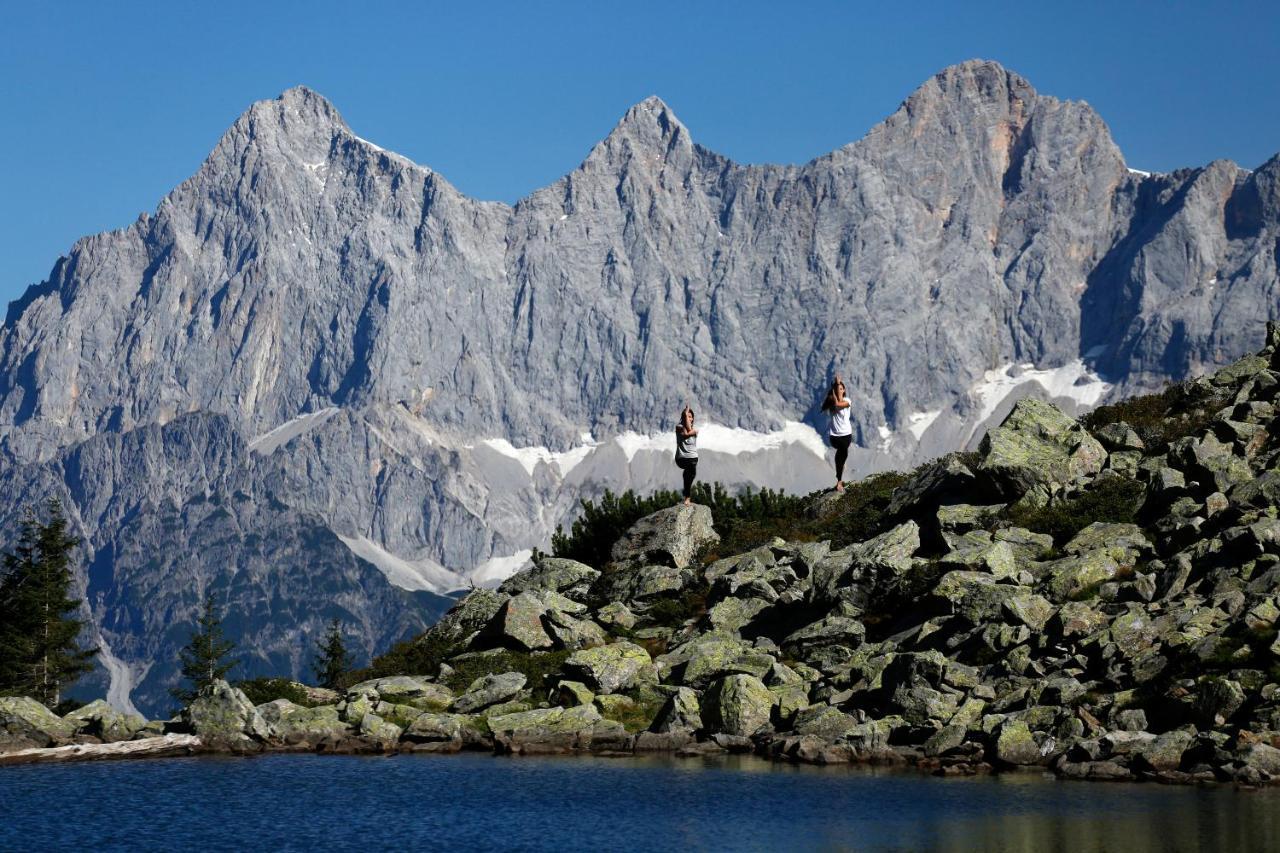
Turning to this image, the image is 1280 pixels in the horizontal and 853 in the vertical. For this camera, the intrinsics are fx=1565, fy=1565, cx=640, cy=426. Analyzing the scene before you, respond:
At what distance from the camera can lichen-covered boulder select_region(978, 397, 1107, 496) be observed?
6012 cm

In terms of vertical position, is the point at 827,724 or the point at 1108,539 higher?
the point at 1108,539

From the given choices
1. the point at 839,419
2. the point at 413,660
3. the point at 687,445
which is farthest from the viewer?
the point at 413,660

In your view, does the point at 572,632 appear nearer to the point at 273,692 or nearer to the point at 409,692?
the point at 409,692

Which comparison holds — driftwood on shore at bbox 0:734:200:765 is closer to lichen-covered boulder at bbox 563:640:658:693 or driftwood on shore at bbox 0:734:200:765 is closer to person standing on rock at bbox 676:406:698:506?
lichen-covered boulder at bbox 563:640:658:693

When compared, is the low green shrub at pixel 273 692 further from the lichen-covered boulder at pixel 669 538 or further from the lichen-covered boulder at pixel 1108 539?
the lichen-covered boulder at pixel 1108 539

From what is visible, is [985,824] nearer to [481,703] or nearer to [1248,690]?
[1248,690]

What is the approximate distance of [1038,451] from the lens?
62125mm

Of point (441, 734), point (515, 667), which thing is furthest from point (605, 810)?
point (515, 667)

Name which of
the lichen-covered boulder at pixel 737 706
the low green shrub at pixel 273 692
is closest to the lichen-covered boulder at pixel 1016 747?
the lichen-covered boulder at pixel 737 706

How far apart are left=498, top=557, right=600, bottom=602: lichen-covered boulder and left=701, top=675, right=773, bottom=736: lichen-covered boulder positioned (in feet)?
53.9

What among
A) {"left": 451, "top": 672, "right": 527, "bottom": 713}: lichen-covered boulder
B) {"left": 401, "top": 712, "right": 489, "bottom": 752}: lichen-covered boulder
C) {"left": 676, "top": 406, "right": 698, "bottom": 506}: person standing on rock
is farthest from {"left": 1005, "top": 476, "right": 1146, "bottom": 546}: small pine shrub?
{"left": 401, "top": 712, "right": 489, "bottom": 752}: lichen-covered boulder

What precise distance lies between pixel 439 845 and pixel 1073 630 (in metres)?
21.0

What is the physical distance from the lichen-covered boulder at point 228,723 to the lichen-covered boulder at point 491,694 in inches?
270

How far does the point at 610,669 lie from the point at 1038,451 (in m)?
19.7
